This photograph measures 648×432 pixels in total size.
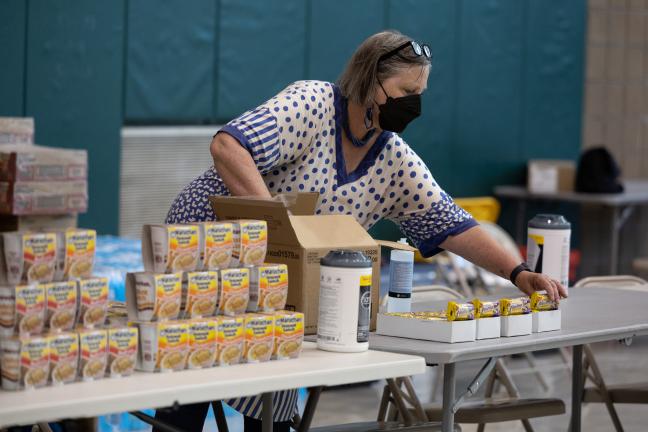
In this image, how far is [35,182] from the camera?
571cm

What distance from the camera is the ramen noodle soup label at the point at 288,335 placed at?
2.82 m

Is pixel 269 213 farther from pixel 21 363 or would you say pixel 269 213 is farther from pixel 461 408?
pixel 461 408

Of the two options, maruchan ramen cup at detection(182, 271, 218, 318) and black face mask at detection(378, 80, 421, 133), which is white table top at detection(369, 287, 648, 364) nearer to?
maruchan ramen cup at detection(182, 271, 218, 318)

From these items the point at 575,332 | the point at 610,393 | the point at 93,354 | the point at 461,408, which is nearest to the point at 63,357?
the point at 93,354

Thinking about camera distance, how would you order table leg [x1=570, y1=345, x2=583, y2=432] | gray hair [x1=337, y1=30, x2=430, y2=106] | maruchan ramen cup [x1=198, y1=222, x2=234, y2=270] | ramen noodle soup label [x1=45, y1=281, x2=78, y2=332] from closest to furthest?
ramen noodle soup label [x1=45, y1=281, x2=78, y2=332] → maruchan ramen cup [x1=198, y1=222, x2=234, y2=270] → gray hair [x1=337, y1=30, x2=430, y2=106] → table leg [x1=570, y1=345, x2=583, y2=432]

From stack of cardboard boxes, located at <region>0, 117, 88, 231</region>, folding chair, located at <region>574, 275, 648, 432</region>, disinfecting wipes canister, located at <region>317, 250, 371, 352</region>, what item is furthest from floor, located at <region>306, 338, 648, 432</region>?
disinfecting wipes canister, located at <region>317, 250, 371, 352</region>

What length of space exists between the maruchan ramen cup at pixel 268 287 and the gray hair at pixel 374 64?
80cm

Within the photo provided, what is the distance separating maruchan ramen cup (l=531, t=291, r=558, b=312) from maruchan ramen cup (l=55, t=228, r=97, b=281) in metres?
1.31

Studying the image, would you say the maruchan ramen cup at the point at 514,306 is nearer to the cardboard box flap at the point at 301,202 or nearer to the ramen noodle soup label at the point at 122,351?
the cardboard box flap at the point at 301,202

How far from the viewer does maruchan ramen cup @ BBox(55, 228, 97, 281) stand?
8.39ft

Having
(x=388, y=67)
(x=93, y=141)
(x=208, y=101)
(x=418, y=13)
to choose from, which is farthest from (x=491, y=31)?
(x=388, y=67)

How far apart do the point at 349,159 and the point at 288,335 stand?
35.4 inches

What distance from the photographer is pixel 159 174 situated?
735 cm

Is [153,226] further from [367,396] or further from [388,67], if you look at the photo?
[367,396]
